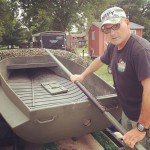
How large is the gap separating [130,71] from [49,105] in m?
1.65

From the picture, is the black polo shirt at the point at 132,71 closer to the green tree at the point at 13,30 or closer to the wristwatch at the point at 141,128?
the wristwatch at the point at 141,128

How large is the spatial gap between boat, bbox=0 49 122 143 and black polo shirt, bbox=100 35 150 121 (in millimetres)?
571

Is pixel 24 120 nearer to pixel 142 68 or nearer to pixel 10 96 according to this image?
pixel 10 96

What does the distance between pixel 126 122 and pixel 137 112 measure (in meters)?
0.32

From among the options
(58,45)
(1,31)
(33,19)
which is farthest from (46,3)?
(58,45)

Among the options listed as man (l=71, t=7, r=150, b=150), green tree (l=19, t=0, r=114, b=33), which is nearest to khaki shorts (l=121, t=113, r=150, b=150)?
man (l=71, t=7, r=150, b=150)

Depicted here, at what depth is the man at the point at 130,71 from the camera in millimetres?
2732

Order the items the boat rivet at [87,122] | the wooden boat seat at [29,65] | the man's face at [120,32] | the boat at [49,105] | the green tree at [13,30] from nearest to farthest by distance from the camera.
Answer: the man's face at [120,32] < the boat at [49,105] < the boat rivet at [87,122] < the wooden boat seat at [29,65] < the green tree at [13,30]

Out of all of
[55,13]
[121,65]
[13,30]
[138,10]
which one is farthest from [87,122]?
[138,10]

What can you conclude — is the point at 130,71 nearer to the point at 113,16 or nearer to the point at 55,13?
the point at 113,16

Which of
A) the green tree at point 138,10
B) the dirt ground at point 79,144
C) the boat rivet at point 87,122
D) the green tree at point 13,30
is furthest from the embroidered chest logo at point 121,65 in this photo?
the green tree at point 138,10

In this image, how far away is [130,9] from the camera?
135 feet

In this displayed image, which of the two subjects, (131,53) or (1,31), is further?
(1,31)

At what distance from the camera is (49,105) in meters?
4.27
